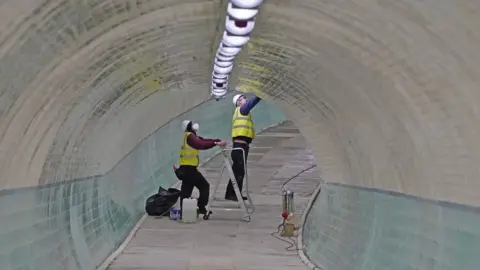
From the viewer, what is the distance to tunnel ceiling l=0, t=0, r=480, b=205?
4.24 meters

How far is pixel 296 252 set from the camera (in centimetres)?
988

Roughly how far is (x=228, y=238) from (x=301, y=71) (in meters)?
3.92

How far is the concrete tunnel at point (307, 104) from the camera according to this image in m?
4.38

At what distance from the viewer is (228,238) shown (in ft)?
35.7

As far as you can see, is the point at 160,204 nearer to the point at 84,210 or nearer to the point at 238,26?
the point at 84,210

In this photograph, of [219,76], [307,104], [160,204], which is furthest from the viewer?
[160,204]

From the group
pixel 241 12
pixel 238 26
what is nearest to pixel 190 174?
pixel 238 26

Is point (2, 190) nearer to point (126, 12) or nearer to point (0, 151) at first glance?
point (0, 151)

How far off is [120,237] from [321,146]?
111 inches

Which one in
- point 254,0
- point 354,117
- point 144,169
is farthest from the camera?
point 144,169

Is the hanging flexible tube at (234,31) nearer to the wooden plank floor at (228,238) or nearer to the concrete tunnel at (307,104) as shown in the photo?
the concrete tunnel at (307,104)

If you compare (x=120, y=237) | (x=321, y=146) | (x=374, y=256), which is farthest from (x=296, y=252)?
(x=374, y=256)

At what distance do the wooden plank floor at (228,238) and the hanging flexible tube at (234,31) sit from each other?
2.11m

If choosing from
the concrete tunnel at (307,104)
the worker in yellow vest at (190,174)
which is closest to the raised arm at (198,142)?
the worker in yellow vest at (190,174)
